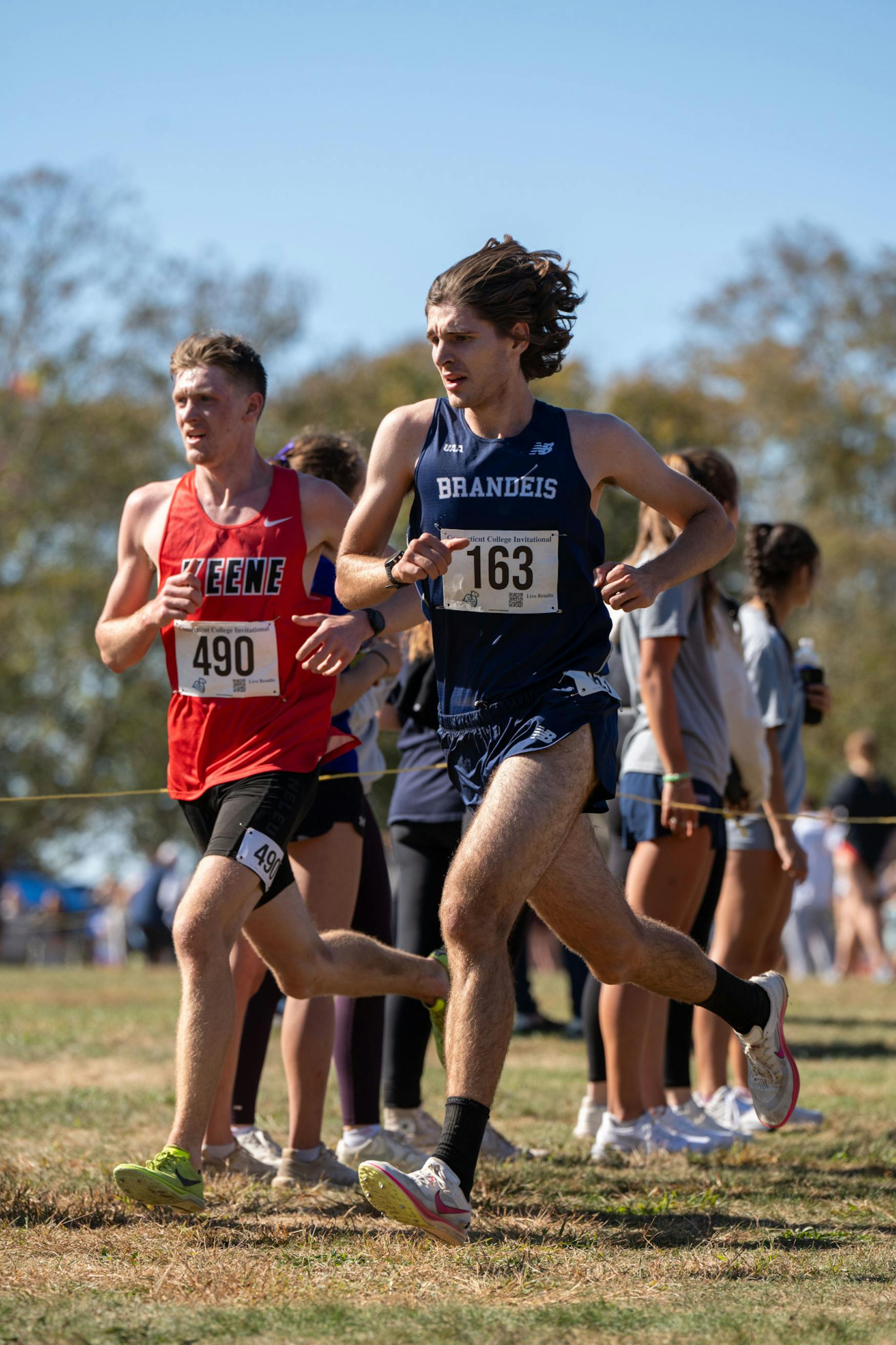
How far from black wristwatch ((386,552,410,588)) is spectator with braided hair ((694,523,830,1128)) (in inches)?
120

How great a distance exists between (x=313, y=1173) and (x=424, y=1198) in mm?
1432

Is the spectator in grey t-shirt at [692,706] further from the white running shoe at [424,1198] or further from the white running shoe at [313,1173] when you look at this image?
the white running shoe at [424,1198]

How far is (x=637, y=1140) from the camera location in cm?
558

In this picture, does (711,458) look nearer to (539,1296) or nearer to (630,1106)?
(630,1106)

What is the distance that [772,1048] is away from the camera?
4566mm

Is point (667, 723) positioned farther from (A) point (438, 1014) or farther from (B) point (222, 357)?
(B) point (222, 357)

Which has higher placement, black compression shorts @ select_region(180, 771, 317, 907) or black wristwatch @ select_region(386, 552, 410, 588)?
black wristwatch @ select_region(386, 552, 410, 588)

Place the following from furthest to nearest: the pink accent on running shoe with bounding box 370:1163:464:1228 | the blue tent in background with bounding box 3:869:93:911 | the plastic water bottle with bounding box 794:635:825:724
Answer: the blue tent in background with bounding box 3:869:93:911 → the plastic water bottle with bounding box 794:635:825:724 → the pink accent on running shoe with bounding box 370:1163:464:1228

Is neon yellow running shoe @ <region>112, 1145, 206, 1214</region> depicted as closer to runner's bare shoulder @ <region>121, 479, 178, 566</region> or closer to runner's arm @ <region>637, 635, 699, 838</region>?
runner's bare shoulder @ <region>121, 479, 178, 566</region>

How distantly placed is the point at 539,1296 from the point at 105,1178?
1903 mm

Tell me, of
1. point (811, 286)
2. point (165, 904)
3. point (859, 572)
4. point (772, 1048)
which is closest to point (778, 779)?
point (772, 1048)

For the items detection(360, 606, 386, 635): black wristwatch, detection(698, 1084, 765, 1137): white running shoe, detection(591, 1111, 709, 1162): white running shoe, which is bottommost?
detection(698, 1084, 765, 1137): white running shoe

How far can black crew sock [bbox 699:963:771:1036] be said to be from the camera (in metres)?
4.44

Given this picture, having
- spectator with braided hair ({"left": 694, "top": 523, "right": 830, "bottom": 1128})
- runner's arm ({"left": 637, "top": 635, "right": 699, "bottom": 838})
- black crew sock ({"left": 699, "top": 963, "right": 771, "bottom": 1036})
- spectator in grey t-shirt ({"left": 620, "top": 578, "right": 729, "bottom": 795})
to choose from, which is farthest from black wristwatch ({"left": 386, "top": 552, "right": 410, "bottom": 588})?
spectator with braided hair ({"left": 694, "top": 523, "right": 830, "bottom": 1128})
